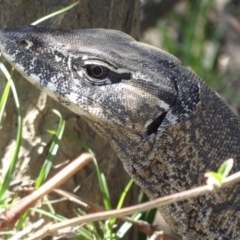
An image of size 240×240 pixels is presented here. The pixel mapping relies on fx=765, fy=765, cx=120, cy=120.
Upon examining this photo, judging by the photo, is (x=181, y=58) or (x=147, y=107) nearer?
(x=147, y=107)

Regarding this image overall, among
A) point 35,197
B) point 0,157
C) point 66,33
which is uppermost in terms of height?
point 66,33

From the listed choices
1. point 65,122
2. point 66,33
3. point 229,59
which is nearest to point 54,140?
point 65,122

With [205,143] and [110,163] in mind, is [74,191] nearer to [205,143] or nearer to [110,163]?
[110,163]

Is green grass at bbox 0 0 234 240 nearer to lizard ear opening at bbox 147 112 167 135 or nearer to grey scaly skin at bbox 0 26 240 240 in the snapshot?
grey scaly skin at bbox 0 26 240 240

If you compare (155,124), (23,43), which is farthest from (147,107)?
(23,43)

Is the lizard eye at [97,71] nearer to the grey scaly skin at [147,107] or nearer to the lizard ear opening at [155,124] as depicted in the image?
the grey scaly skin at [147,107]

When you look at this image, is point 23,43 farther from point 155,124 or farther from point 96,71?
point 155,124

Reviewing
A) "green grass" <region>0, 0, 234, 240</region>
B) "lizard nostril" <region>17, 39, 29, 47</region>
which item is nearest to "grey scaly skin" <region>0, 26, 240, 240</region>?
"lizard nostril" <region>17, 39, 29, 47</region>
